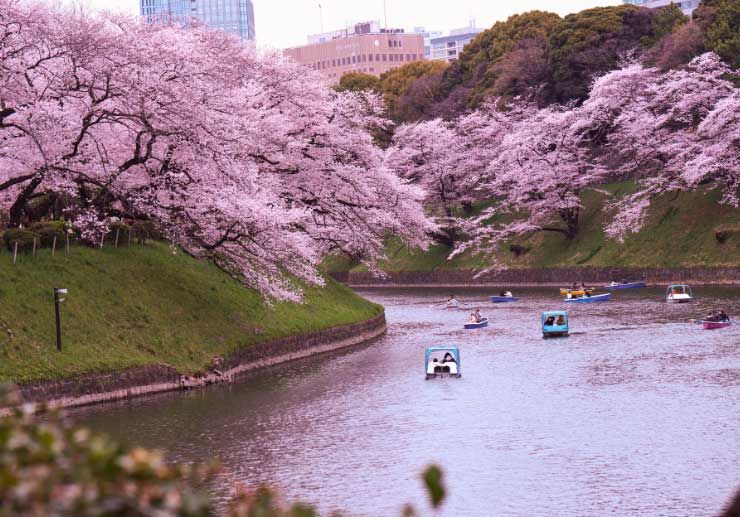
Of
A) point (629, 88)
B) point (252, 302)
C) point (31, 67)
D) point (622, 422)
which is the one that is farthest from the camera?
point (629, 88)

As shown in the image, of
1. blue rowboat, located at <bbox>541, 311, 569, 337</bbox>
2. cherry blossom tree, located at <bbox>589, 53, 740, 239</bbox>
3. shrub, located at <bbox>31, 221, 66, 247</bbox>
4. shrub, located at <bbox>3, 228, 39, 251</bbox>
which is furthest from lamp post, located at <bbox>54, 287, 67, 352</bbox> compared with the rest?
cherry blossom tree, located at <bbox>589, 53, 740, 239</bbox>

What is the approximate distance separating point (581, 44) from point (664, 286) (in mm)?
29390

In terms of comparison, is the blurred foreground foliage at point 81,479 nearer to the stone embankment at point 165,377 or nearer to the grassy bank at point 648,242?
the stone embankment at point 165,377

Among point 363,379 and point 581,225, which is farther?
point 581,225

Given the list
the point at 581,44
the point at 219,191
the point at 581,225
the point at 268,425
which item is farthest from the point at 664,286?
the point at 268,425

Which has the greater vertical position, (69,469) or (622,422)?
(69,469)

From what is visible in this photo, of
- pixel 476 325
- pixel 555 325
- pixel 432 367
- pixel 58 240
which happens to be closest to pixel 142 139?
pixel 58 240

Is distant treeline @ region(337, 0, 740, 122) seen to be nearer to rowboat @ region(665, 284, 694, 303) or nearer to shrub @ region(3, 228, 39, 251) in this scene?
rowboat @ region(665, 284, 694, 303)

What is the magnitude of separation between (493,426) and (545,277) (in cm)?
5365

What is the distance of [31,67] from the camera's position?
3266cm

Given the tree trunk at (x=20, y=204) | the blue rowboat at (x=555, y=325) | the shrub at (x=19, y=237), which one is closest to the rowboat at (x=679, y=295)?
the blue rowboat at (x=555, y=325)

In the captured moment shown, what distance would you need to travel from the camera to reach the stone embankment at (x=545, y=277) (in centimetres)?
6850

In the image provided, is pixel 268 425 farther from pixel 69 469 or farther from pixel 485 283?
pixel 485 283

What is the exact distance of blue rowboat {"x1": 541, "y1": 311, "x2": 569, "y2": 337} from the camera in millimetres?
47375
